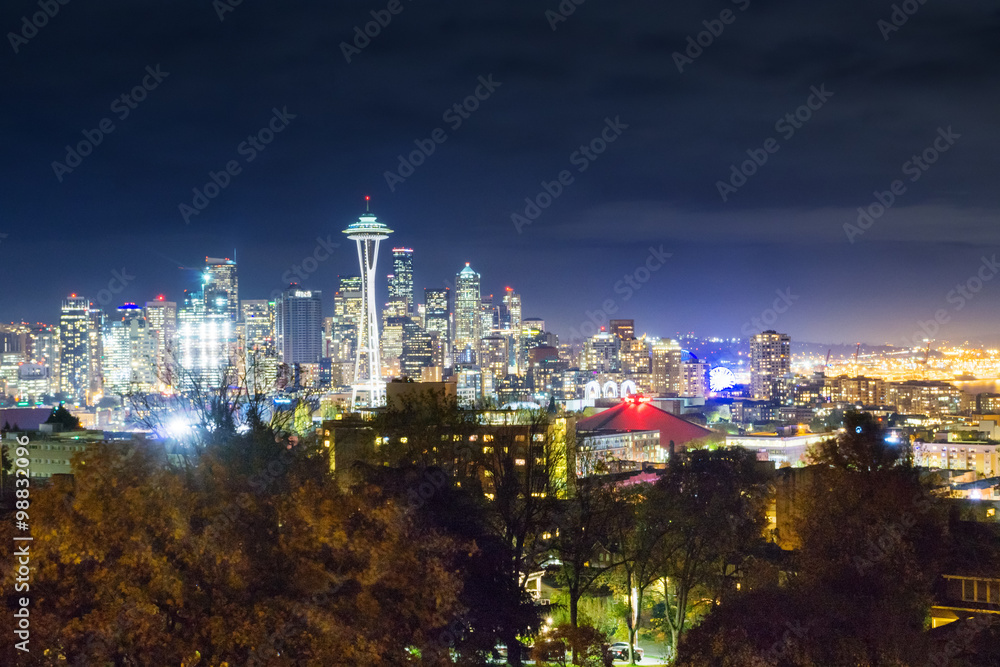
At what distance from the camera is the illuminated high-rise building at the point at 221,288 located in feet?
356

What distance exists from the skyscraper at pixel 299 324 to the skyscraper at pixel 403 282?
36.5ft

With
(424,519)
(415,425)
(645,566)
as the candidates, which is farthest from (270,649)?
(415,425)

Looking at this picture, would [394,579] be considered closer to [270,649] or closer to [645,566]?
Result: [270,649]

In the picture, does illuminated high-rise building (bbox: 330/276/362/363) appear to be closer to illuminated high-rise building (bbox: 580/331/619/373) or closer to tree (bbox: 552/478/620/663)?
illuminated high-rise building (bbox: 580/331/619/373)

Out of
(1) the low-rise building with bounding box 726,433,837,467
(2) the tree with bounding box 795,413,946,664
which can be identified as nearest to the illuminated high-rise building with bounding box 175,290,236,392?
(1) the low-rise building with bounding box 726,433,837,467

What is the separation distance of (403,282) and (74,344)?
40468mm

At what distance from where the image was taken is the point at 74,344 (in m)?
114

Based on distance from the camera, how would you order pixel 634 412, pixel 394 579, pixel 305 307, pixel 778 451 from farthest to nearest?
pixel 305 307, pixel 634 412, pixel 778 451, pixel 394 579

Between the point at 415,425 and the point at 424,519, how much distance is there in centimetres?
836

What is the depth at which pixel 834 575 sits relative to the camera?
14.5m

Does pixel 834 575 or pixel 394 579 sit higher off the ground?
pixel 394 579

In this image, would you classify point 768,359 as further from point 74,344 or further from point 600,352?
point 74,344

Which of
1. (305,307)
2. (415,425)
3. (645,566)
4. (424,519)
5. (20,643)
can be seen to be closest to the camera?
(20,643)

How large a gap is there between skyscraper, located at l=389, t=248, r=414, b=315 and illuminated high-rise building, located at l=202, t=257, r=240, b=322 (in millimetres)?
19761
